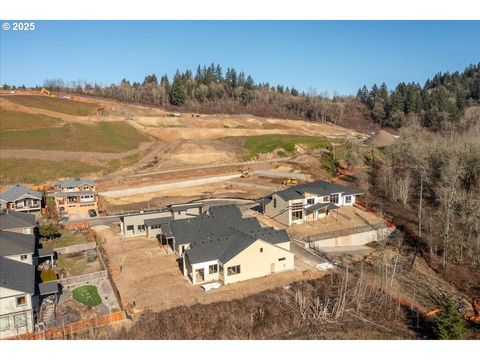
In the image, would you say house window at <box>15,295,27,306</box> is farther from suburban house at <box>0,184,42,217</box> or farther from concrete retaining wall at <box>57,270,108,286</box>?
suburban house at <box>0,184,42,217</box>

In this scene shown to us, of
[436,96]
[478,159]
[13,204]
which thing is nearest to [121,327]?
[13,204]

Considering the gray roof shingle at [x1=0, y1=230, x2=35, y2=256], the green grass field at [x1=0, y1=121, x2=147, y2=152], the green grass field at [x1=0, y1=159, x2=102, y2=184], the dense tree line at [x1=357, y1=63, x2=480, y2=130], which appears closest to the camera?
the gray roof shingle at [x1=0, y1=230, x2=35, y2=256]

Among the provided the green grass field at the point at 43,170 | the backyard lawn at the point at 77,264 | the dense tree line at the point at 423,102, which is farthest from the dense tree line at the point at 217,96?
the backyard lawn at the point at 77,264

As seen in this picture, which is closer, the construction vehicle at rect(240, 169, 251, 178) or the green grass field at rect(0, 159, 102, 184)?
the green grass field at rect(0, 159, 102, 184)

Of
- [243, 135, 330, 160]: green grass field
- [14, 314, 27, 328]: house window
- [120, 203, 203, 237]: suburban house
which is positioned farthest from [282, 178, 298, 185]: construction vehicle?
[14, 314, 27, 328]: house window

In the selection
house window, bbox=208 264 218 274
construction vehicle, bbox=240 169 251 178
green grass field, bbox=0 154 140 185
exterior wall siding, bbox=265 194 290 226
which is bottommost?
house window, bbox=208 264 218 274

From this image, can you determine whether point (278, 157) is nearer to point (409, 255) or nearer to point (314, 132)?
point (314, 132)
